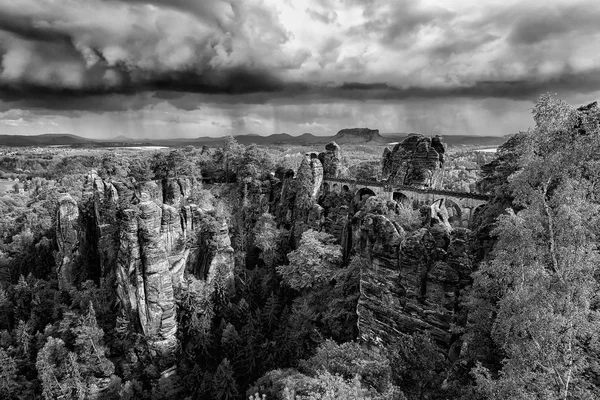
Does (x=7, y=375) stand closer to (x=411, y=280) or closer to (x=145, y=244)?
(x=145, y=244)

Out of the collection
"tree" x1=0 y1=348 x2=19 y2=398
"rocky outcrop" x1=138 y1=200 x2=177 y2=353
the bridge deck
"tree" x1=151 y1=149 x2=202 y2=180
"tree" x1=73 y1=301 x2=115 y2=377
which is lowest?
"tree" x1=0 y1=348 x2=19 y2=398

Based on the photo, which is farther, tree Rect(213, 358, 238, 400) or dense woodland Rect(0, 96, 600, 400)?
tree Rect(213, 358, 238, 400)

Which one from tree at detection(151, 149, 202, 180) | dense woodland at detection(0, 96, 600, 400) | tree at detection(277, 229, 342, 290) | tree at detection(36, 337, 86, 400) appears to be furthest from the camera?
tree at detection(151, 149, 202, 180)

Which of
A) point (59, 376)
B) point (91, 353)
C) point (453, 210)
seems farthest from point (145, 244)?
point (453, 210)

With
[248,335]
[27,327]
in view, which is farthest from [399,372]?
[27,327]

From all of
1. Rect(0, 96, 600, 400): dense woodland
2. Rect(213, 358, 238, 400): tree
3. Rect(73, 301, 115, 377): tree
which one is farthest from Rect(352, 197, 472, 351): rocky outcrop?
Rect(73, 301, 115, 377): tree

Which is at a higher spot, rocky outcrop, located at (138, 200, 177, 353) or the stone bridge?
the stone bridge

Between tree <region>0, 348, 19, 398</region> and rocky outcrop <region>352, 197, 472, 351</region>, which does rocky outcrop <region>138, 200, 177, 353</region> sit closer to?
tree <region>0, 348, 19, 398</region>
